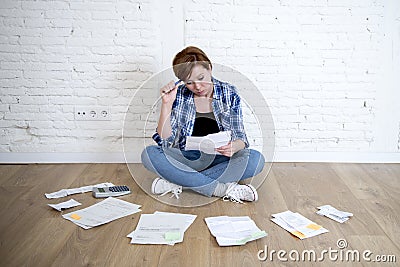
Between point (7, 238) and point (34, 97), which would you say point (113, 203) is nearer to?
point (7, 238)

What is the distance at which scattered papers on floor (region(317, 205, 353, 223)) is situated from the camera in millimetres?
2307

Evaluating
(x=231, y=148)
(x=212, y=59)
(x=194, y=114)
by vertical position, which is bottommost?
(x=231, y=148)

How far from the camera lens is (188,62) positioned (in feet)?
8.86

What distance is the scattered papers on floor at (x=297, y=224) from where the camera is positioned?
2148 mm

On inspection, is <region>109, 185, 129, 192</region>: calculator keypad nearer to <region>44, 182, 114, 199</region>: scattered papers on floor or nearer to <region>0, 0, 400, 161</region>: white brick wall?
<region>44, 182, 114, 199</region>: scattered papers on floor

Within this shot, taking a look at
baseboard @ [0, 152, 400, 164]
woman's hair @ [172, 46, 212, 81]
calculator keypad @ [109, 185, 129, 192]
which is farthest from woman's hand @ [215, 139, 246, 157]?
baseboard @ [0, 152, 400, 164]

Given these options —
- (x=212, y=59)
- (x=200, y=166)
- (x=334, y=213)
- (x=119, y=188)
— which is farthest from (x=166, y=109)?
(x=334, y=213)

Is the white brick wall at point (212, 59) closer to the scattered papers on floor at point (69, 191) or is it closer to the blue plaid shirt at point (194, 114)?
the blue plaid shirt at point (194, 114)

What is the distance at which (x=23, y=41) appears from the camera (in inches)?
123

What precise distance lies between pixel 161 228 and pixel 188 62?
964mm

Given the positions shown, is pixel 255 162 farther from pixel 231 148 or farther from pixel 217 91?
pixel 217 91

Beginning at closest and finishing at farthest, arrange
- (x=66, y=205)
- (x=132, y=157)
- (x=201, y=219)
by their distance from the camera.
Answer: (x=201, y=219) < (x=66, y=205) < (x=132, y=157)

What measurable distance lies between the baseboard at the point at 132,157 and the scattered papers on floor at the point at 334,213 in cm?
87

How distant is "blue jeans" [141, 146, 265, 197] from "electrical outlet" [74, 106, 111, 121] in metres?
0.63
